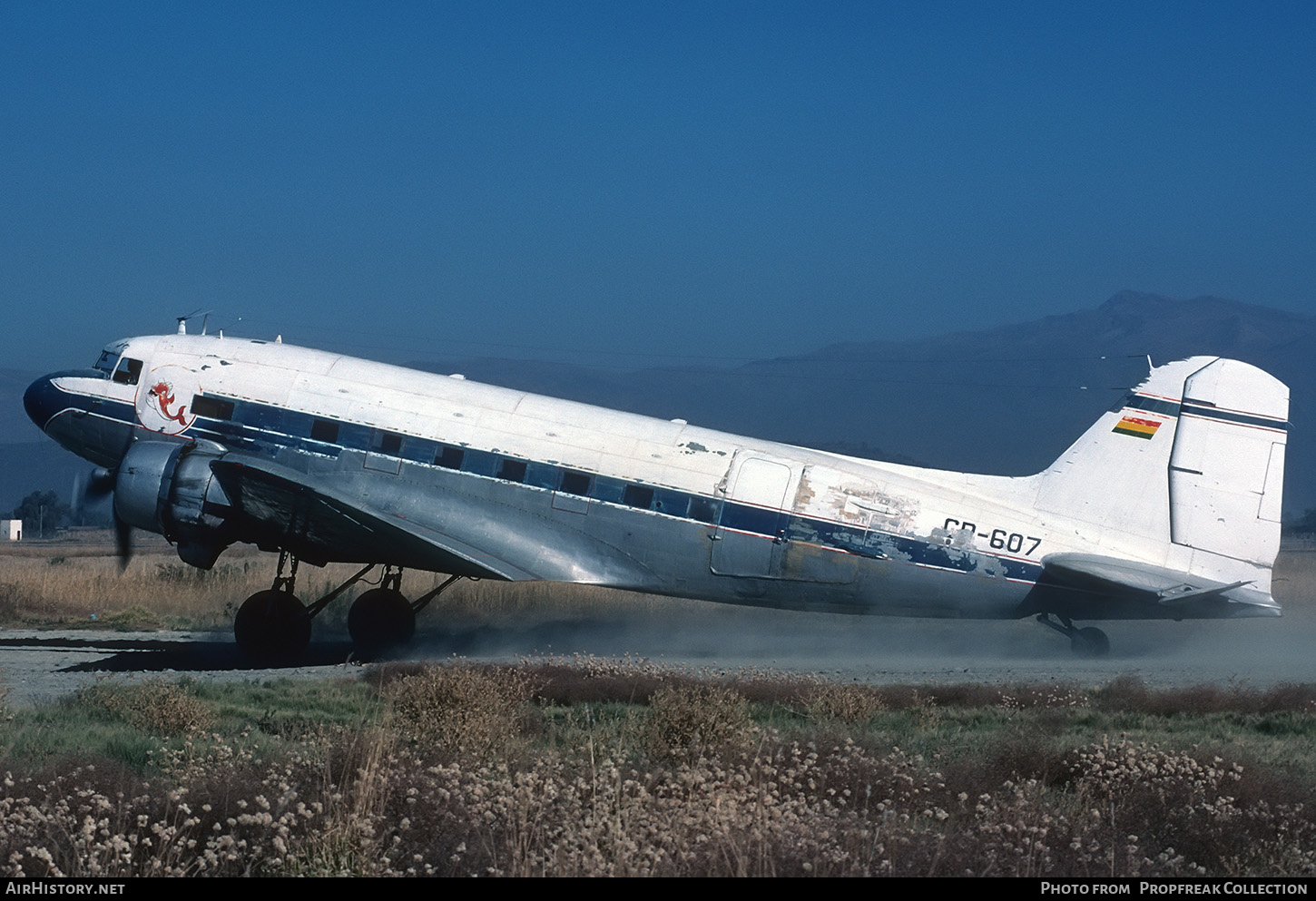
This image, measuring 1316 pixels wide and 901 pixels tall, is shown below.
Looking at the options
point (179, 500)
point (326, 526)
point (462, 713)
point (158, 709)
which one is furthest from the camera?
point (326, 526)

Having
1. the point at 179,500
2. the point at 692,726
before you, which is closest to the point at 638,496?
the point at 179,500

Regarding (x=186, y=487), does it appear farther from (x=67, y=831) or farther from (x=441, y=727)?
(x=67, y=831)

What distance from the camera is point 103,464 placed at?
18.0 metres

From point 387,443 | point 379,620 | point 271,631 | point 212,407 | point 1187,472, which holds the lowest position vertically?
point 271,631

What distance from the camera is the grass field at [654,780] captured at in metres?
6.35

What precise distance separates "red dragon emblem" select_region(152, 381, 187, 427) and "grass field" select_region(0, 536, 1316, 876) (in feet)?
18.0

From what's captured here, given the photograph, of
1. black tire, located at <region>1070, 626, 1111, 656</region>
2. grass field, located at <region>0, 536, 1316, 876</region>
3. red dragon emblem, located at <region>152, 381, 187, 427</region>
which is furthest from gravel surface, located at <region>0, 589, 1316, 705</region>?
red dragon emblem, located at <region>152, 381, 187, 427</region>

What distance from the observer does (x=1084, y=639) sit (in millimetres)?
17188

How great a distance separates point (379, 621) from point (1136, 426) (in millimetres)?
11291

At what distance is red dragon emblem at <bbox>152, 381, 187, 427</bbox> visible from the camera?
1742 centimetres

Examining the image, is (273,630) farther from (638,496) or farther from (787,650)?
(787,650)

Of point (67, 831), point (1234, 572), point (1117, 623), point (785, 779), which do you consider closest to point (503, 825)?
point (785, 779)

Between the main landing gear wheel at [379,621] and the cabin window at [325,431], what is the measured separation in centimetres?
256
